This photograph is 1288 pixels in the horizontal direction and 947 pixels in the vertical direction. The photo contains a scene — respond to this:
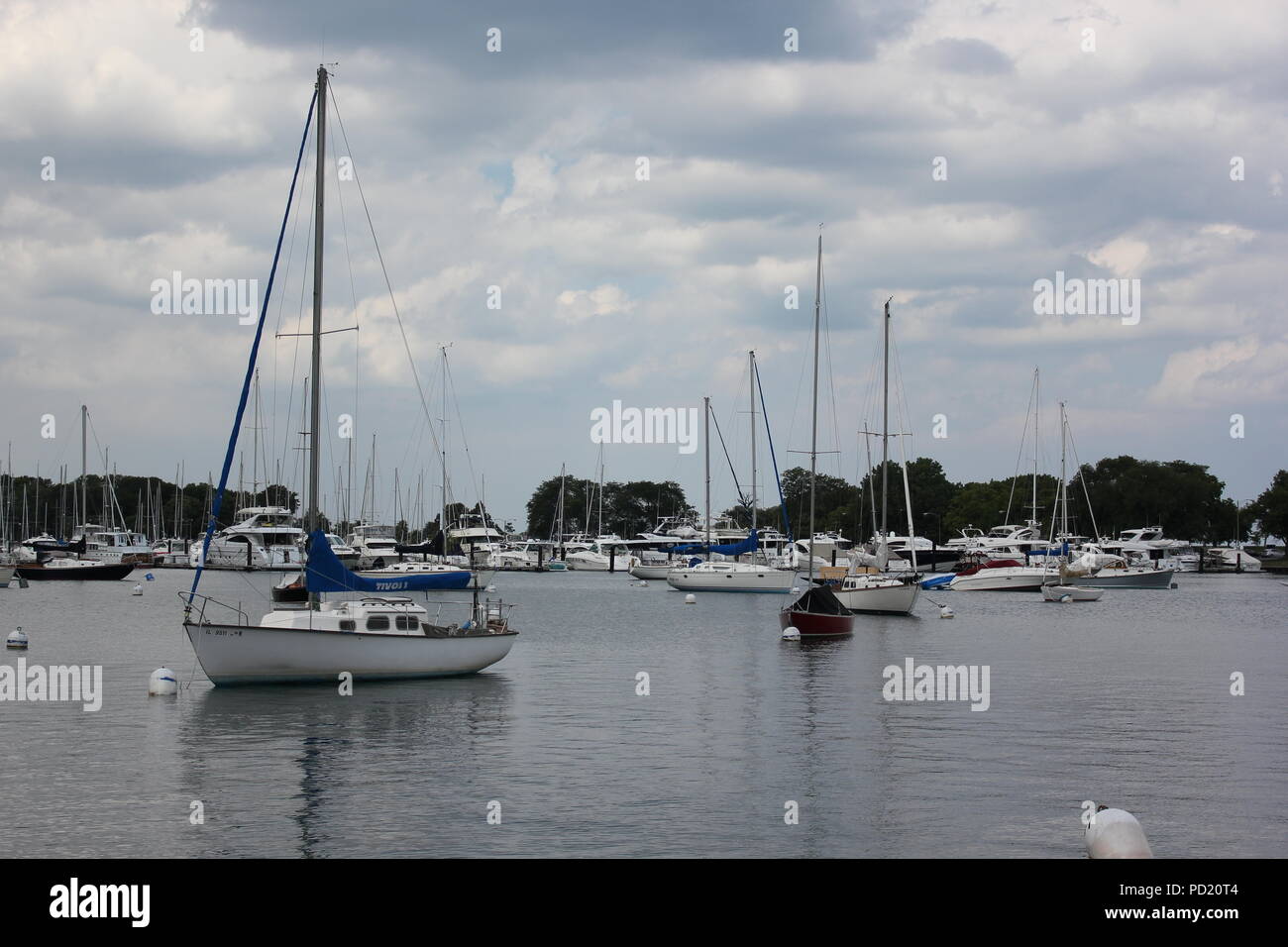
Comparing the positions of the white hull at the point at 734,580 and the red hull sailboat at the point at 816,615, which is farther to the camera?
the white hull at the point at 734,580

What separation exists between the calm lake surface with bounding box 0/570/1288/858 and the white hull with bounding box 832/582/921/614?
770 inches

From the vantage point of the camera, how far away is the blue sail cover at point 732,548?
106 metres

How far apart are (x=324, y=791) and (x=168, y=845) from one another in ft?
13.7

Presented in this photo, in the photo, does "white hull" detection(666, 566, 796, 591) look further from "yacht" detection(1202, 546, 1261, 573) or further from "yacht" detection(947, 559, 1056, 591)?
"yacht" detection(1202, 546, 1261, 573)

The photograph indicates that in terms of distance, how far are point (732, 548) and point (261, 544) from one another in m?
62.2

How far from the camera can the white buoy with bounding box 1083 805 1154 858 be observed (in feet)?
52.7

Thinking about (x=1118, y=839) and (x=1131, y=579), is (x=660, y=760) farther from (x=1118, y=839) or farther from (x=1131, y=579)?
(x=1131, y=579)

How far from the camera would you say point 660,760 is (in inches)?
1082

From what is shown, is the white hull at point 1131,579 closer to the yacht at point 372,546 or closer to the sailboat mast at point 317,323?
the yacht at point 372,546

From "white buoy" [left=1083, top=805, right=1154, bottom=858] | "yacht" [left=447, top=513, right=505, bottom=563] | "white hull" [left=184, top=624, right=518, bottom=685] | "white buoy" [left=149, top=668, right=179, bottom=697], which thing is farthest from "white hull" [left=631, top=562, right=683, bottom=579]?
"white buoy" [left=1083, top=805, right=1154, bottom=858]

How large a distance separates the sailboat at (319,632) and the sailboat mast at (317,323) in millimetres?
28

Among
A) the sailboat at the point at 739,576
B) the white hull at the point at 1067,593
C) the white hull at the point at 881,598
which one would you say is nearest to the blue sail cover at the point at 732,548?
the sailboat at the point at 739,576

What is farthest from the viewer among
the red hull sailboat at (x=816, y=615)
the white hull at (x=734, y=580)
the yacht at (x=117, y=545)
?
the yacht at (x=117, y=545)

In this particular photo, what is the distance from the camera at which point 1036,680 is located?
142 ft
